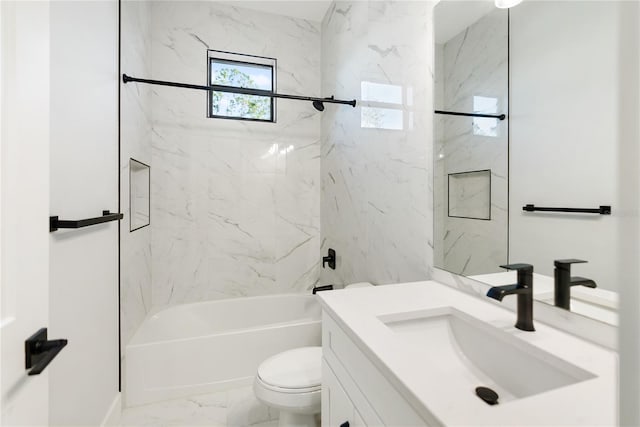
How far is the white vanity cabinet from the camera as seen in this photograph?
2.10 feet

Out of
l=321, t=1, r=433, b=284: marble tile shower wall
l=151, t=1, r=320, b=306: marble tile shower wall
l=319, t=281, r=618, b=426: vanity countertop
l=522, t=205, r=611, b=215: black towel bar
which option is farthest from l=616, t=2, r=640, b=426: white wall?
l=151, t=1, r=320, b=306: marble tile shower wall

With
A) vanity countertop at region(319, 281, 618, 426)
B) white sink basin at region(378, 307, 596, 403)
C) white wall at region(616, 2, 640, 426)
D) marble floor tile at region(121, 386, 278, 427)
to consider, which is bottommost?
marble floor tile at region(121, 386, 278, 427)

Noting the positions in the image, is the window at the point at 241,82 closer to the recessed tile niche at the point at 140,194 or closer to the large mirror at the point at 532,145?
the recessed tile niche at the point at 140,194

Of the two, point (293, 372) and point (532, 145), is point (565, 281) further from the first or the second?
point (293, 372)

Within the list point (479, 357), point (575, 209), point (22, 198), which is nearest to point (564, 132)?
point (575, 209)

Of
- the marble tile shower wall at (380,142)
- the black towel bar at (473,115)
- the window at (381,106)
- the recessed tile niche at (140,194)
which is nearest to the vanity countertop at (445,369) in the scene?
the marble tile shower wall at (380,142)

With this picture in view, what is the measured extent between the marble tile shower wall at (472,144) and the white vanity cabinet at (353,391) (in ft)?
1.94

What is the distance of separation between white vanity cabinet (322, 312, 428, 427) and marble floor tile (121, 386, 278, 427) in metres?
0.91

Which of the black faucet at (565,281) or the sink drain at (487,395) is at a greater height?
the black faucet at (565,281)

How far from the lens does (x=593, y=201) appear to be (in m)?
0.73

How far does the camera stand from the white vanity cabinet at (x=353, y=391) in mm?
641

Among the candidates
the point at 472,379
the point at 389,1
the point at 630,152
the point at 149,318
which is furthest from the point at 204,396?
the point at 389,1

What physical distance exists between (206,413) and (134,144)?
5.70ft

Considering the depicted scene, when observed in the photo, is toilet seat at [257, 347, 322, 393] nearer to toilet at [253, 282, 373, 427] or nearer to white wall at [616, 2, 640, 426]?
toilet at [253, 282, 373, 427]
